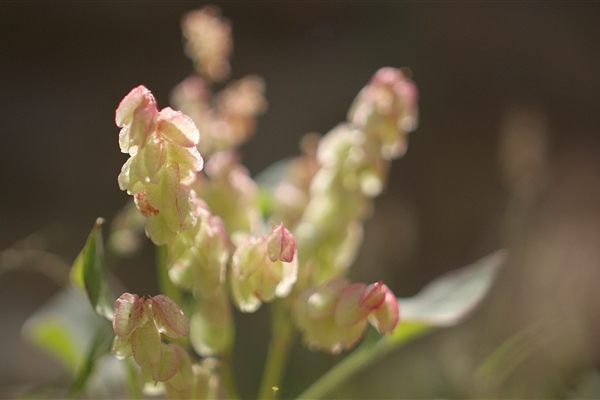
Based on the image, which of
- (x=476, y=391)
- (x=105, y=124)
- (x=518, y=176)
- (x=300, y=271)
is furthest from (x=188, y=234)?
(x=105, y=124)

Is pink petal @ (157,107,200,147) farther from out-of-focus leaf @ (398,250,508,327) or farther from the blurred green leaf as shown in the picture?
the blurred green leaf

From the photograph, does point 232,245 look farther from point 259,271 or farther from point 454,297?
point 454,297

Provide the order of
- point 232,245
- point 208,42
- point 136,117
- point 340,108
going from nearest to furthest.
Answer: point 136,117
point 232,245
point 208,42
point 340,108

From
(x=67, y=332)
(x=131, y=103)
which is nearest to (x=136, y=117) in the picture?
(x=131, y=103)

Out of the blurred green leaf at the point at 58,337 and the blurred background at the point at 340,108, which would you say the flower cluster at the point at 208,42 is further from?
the blurred background at the point at 340,108

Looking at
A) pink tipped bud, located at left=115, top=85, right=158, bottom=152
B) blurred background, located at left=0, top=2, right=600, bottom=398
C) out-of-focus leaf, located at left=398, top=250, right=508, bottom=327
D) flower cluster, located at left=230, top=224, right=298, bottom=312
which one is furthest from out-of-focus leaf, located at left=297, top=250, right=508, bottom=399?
blurred background, located at left=0, top=2, right=600, bottom=398

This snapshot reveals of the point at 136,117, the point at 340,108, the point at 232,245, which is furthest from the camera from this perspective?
the point at 340,108

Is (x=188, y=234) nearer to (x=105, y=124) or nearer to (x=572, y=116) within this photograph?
(x=572, y=116)
